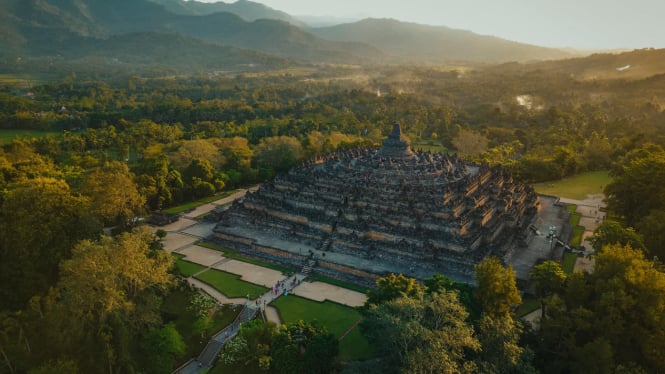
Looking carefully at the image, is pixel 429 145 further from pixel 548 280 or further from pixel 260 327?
pixel 260 327

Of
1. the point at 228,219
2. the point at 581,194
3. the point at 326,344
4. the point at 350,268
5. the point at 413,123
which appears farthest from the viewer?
the point at 413,123

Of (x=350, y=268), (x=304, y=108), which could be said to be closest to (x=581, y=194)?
(x=350, y=268)

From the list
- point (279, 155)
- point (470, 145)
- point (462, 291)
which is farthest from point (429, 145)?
point (462, 291)

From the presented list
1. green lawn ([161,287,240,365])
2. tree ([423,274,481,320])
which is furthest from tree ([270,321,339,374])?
tree ([423,274,481,320])

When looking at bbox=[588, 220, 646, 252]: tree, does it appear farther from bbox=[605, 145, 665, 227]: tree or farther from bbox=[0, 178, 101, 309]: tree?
bbox=[0, 178, 101, 309]: tree

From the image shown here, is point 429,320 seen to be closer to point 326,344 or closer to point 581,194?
point 326,344
